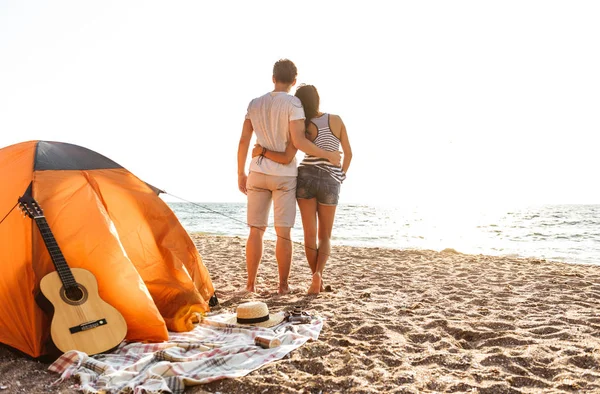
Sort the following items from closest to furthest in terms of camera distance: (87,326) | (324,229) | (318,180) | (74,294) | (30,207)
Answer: (87,326) → (74,294) → (30,207) → (318,180) → (324,229)

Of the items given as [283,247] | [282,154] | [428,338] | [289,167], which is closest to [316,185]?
[289,167]

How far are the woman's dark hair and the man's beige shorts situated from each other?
64cm

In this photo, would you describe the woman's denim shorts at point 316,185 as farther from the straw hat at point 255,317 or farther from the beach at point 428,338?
the straw hat at point 255,317

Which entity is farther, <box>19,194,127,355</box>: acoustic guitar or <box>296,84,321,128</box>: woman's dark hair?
<box>296,84,321,128</box>: woman's dark hair

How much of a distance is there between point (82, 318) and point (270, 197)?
1990 mm

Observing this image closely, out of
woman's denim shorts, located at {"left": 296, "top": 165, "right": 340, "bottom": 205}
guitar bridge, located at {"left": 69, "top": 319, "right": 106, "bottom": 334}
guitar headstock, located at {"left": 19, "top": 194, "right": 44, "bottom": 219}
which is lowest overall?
guitar bridge, located at {"left": 69, "top": 319, "right": 106, "bottom": 334}

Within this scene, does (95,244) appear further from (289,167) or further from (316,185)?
(316,185)

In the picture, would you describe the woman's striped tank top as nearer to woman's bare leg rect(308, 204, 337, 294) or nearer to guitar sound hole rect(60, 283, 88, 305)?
woman's bare leg rect(308, 204, 337, 294)

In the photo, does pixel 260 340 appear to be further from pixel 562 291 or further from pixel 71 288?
pixel 562 291

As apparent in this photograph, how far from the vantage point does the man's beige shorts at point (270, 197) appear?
4.23 m

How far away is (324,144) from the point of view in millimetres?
4348

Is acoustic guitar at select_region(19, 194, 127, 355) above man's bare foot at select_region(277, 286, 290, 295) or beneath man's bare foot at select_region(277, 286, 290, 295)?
above

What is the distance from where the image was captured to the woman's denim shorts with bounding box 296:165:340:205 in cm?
431

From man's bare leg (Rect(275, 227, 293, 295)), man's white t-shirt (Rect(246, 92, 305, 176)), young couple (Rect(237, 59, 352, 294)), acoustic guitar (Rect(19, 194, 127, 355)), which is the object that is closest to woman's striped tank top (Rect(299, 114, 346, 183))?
young couple (Rect(237, 59, 352, 294))
